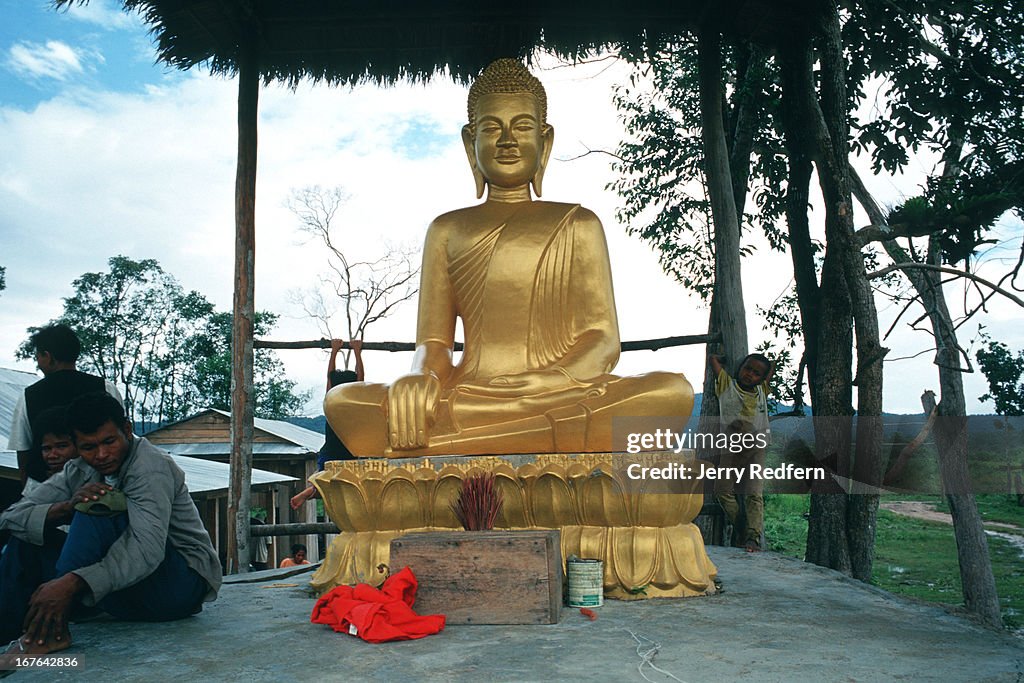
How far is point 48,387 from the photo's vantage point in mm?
3752

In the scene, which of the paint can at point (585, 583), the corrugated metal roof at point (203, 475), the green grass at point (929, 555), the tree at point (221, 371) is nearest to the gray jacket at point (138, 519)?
the paint can at point (585, 583)

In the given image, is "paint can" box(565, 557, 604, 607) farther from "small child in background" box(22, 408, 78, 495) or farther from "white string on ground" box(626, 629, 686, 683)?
"small child in background" box(22, 408, 78, 495)

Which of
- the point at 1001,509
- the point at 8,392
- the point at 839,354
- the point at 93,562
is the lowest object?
the point at 1001,509

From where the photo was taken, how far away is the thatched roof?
214 inches

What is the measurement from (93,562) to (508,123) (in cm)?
321

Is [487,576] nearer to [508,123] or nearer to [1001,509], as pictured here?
[508,123]

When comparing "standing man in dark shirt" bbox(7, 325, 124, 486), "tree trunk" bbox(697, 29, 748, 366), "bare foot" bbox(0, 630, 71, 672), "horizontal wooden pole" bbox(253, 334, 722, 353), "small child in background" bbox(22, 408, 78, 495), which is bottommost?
"bare foot" bbox(0, 630, 71, 672)

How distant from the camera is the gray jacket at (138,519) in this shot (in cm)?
288

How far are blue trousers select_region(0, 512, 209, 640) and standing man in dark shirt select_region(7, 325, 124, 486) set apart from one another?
2.76ft

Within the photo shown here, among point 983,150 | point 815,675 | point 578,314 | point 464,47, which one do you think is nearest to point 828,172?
point 983,150

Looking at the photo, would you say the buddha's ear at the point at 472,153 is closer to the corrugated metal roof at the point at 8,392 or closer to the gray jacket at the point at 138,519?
the gray jacket at the point at 138,519

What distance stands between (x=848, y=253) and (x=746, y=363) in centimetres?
99

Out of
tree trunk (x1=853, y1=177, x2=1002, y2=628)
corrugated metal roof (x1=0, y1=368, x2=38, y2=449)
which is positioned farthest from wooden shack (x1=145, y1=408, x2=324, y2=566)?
tree trunk (x1=853, y1=177, x2=1002, y2=628)

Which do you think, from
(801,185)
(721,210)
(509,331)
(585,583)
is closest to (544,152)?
(509,331)
